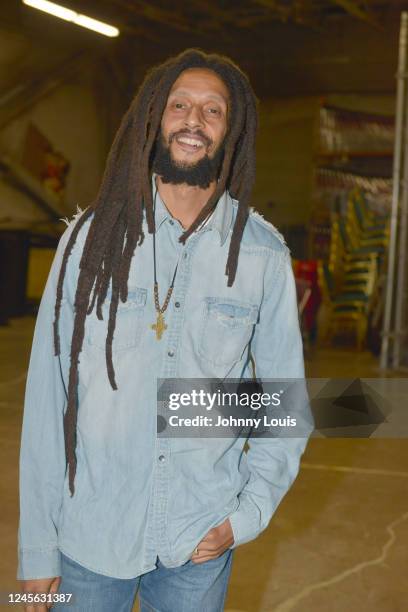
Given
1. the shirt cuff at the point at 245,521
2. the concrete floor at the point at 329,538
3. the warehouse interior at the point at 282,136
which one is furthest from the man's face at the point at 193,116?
the warehouse interior at the point at 282,136

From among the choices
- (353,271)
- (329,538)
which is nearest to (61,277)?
(329,538)

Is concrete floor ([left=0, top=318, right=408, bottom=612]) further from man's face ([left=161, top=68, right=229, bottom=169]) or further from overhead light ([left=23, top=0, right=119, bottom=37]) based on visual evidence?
overhead light ([left=23, top=0, right=119, bottom=37])

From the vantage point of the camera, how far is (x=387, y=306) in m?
8.13

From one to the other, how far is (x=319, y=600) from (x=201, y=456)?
173 centimetres

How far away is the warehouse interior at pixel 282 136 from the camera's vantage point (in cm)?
999

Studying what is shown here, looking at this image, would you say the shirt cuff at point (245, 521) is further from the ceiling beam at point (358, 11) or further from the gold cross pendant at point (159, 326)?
the ceiling beam at point (358, 11)

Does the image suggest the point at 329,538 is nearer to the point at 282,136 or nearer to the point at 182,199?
the point at 182,199

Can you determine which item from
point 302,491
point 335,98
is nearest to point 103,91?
point 335,98

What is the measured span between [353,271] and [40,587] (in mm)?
9875

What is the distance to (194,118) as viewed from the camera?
1502 millimetres

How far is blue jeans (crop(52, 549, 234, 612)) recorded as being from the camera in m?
1.39

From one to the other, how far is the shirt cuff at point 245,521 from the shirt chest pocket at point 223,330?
260 mm

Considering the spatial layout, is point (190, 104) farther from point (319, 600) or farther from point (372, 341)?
point (372, 341)

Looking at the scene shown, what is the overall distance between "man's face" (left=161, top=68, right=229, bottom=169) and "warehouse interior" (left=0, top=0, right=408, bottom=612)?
6036 millimetres
